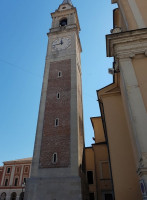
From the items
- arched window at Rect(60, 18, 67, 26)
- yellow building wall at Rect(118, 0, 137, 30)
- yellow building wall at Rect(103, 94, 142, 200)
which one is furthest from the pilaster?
arched window at Rect(60, 18, 67, 26)

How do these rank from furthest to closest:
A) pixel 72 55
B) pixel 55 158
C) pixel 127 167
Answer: pixel 72 55
pixel 55 158
pixel 127 167

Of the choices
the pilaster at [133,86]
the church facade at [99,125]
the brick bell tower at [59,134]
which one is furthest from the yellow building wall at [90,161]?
the pilaster at [133,86]

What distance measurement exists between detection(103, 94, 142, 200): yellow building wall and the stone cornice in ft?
11.7

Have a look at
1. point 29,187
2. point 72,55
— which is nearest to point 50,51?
point 72,55

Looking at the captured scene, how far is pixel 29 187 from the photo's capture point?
486 inches

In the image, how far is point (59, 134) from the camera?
Result: 14672 mm

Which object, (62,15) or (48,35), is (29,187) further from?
(62,15)

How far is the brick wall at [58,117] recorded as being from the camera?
13.6 meters

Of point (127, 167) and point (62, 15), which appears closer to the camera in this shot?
point (127, 167)

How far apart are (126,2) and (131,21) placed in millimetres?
1637

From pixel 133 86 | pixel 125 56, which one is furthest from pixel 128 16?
pixel 133 86

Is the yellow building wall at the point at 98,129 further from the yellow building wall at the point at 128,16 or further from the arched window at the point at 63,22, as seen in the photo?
the arched window at the point at 63,22

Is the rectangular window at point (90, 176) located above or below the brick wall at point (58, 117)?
below

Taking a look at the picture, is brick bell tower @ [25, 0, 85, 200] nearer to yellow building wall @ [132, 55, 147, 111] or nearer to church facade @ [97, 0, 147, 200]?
church facade @ [97, 0, 147, 200]
